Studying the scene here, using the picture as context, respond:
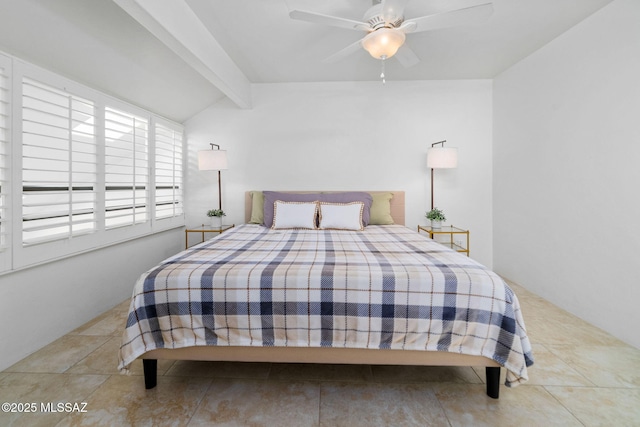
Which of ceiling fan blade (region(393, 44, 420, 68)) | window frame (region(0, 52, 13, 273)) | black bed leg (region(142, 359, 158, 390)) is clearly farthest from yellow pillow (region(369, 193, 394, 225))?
window frame (region(0, 52, 13, 273))

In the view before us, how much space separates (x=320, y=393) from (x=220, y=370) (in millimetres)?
639

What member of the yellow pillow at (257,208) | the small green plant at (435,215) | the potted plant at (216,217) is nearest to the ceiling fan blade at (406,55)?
the small green plant at (435,215)

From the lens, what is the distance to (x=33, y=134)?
6.55 ft

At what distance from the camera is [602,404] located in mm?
1562

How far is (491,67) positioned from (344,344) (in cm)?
348

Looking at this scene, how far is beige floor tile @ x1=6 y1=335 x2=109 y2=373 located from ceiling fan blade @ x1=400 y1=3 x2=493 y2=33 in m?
3.01

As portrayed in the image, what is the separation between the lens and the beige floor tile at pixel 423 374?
69.5 inches

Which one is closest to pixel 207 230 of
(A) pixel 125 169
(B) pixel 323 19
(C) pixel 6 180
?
(A) pixel 125 169

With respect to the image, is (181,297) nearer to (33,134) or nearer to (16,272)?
(16,272)

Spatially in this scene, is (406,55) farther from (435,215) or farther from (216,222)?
(216,222)

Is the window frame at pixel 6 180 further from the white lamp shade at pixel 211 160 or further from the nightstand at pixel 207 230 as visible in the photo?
the white lamp shade at pixel 211 160

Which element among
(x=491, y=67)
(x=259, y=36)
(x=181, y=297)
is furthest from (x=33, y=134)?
(x=491, y=67)

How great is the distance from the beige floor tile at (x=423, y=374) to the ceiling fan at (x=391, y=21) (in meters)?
2.11

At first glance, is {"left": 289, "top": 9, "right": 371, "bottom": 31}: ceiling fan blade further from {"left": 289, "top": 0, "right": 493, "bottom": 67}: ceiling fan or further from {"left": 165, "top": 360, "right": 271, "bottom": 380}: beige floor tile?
{"left": 165, "top": 360, "right": 271, "bottom": 380}: beige floor tile
